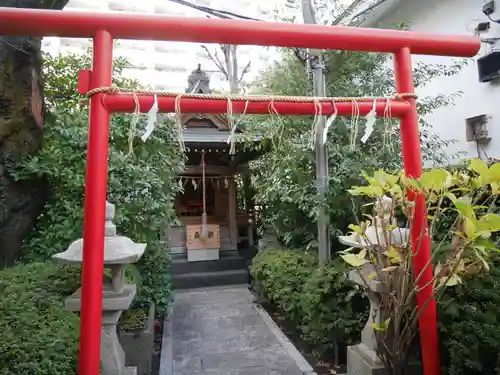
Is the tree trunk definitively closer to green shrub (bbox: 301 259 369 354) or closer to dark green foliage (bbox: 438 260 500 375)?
green shrub (bbox: 301 259 369 354)

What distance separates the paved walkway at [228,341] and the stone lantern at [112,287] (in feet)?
6.10

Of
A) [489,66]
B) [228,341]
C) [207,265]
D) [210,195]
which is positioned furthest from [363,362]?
[210,195]

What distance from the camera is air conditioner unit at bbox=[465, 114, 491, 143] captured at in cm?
577

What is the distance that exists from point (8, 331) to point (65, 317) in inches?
20.4

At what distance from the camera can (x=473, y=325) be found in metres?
2.61

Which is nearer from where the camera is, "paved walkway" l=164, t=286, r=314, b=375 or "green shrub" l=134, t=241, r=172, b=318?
"paved walkway" l=164, t=286, r=314, b=375

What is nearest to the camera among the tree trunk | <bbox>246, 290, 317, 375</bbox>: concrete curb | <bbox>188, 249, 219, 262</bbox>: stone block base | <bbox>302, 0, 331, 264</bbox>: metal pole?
the tree trunk

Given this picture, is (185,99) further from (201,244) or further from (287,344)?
(201,244)

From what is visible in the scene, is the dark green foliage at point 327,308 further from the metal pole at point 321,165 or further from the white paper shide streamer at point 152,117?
the white paper shide streamer at point 152,117

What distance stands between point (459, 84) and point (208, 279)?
7400mm

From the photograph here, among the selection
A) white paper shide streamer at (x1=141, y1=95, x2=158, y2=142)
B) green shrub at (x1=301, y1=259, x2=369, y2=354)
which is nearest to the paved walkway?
green shrub at (x1=301, y1=259, x2=369, y2=354)

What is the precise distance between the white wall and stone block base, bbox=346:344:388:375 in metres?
4.23

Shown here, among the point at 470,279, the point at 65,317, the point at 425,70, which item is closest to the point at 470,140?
the point at 425,70

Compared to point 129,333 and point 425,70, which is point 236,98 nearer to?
point 129,333
